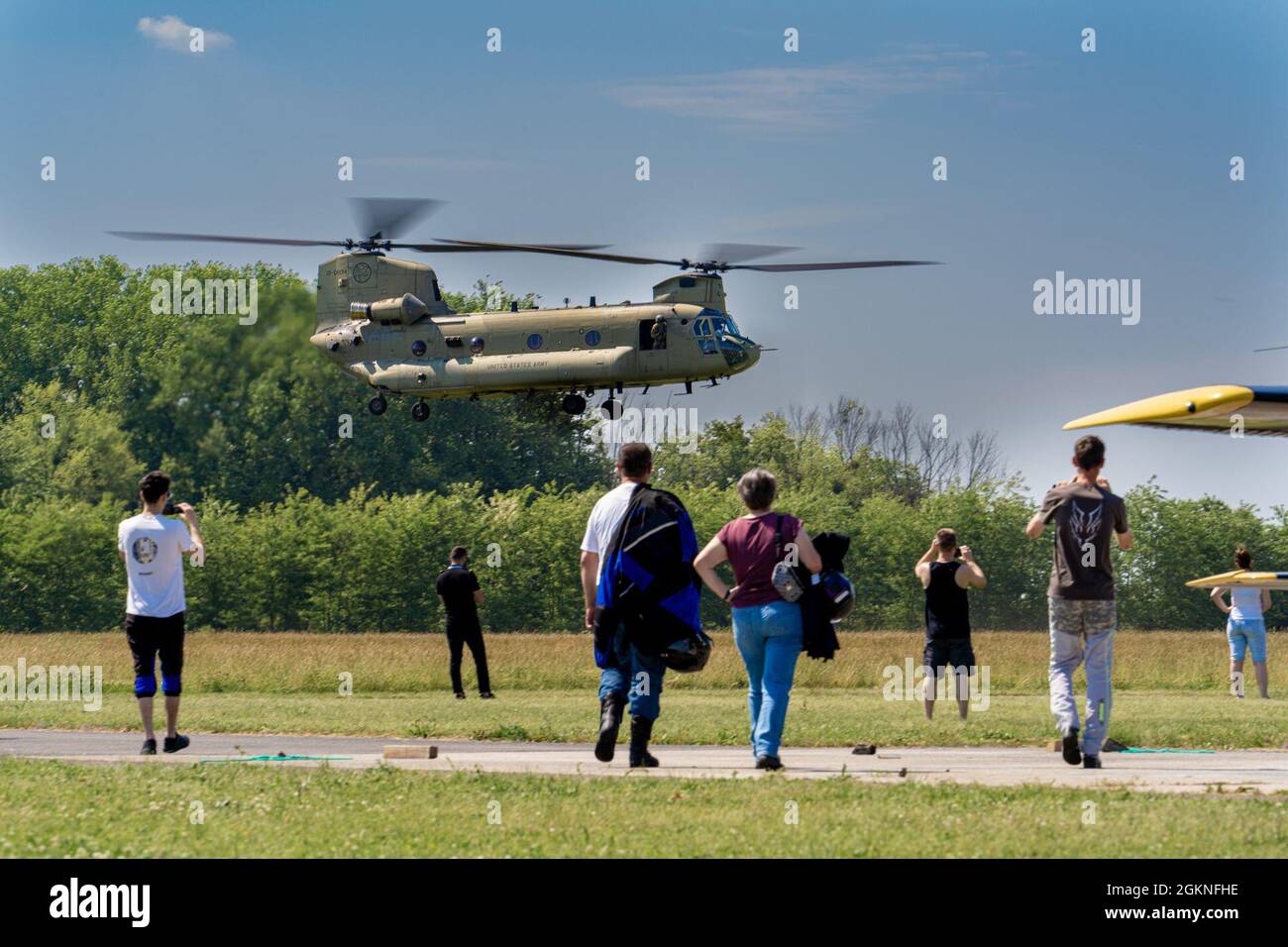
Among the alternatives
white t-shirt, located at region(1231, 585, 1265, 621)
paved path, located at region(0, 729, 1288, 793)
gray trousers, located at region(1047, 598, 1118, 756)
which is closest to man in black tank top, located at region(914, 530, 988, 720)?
paved path, located at region(0, 729, 1288, 793)

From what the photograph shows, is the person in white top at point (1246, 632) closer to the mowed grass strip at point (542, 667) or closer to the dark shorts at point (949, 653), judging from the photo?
the mowed grass strip at point (542, 667)

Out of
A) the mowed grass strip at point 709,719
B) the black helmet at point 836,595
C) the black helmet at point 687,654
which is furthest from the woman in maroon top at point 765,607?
the mowed grass strip at point 709,719

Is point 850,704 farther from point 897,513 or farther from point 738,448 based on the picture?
point 738,448

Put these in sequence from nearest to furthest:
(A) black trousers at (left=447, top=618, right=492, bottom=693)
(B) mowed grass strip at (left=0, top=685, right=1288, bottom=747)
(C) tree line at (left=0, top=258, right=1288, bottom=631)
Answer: (B) mowed grass strip at (left=0, top=685, right=1288, bottom=747)
(A) black trousers at (left=447, top=618, right=492, bottom=693)
(C) tree line at (left=0, top=258, right=1288, bottom=631)

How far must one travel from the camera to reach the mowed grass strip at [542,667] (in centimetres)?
2630

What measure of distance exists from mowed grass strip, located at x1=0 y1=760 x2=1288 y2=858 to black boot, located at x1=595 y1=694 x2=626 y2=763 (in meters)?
0.65

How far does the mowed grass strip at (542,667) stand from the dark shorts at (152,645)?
12.3 m

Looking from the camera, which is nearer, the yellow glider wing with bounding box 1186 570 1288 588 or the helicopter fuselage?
the yellow glider wing with bounding box 1186 570 1288 588

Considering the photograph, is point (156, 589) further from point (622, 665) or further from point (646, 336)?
point (646, 336)

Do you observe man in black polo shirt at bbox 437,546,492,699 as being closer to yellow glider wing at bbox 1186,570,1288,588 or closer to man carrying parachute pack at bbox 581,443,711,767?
yellow glider wing at bbox 1186,570,1288,588

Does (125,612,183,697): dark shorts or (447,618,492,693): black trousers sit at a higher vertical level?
(125,612,183,697): dark shorts

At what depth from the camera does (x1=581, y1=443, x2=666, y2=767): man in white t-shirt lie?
11.4m

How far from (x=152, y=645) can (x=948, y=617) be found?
708 centimetres

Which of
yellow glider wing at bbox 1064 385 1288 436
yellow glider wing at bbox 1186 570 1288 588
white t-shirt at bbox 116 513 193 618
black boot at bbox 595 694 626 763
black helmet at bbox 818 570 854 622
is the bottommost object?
black boot at bbox 595 694 626 763
